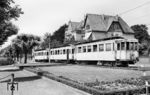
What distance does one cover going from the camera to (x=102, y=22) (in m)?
58.1

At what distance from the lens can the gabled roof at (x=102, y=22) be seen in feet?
185

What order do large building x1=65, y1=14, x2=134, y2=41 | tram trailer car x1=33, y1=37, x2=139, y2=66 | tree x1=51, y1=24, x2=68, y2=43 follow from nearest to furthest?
tram trailer car x1=33, y1=37, x2=139, y2=66, large building x1=65, y1=14, x2=134, y2=41, tree x1=51, y1=24, x2=68, y2=43

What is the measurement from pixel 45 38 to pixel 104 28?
29562 millimetres

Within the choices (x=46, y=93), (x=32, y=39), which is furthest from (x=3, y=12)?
(x=32, y=39)

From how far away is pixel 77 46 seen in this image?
113 ft

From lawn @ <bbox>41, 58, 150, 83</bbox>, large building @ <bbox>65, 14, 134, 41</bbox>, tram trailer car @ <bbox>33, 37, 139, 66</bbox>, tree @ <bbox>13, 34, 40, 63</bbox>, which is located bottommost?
lawn @ <bbox>41, 58, 150, 83</bbox>

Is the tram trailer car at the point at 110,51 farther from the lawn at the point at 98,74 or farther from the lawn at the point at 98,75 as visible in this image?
the lawn at the point at 98,75

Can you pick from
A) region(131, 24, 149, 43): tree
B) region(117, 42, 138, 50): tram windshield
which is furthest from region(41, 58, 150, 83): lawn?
region(131, 24, 149, 43): tree

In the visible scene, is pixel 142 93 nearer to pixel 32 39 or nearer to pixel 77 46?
Result: pixel 77 46

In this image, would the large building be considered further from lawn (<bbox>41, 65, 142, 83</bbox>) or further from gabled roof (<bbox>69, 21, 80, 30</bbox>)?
lawn (<bbox>41, 65, 142, 83</bbox>)

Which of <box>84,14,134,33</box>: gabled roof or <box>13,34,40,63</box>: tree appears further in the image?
<box>84,14,134,33</box>: gabled roof

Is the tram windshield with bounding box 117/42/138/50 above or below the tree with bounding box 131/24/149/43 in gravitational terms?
below

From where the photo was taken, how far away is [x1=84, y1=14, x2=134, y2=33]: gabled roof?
56.3 metres

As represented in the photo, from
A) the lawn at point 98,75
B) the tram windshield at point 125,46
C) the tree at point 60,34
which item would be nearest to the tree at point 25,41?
the tram windshield at point 125,46
